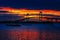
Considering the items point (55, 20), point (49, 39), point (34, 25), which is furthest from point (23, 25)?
point (49, 39)

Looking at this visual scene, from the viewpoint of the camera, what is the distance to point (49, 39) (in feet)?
12.2

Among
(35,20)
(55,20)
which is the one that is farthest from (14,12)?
(55,20)

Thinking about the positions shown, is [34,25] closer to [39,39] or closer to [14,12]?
[14,12]

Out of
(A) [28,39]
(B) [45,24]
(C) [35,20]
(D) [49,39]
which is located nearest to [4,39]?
(A) [28,39]

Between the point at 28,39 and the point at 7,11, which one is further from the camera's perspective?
the point at 7,11

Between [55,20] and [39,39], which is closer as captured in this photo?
[39,39]

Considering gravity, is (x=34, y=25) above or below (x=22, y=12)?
below

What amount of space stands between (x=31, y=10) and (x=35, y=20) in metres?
0.28

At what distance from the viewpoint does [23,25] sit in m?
6.06

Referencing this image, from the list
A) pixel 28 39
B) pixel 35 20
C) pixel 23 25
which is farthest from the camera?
pixel 23 25

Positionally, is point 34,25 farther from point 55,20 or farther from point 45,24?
point 55,20

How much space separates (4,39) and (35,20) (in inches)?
83.1

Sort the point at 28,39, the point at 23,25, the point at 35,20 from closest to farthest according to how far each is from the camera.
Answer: the point at 28,39, the point at 35,20, the point at 23,25

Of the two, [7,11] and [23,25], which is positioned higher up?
[7,11]
